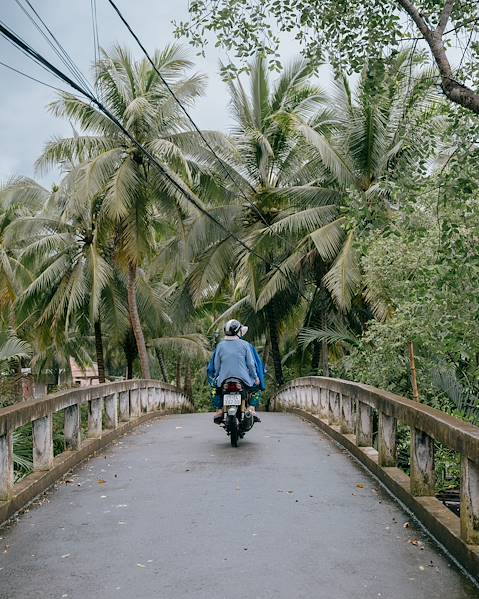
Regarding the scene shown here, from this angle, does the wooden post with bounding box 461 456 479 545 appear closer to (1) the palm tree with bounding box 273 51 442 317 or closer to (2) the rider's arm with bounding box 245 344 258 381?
(2) the rider's arm with bounding box 245 344 258 381

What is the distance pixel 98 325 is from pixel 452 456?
66.7 ft

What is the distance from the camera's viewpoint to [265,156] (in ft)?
85.9

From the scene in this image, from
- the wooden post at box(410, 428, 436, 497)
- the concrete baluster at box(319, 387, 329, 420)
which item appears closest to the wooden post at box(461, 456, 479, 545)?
the wooden post at box(410, 428, 436, 497)

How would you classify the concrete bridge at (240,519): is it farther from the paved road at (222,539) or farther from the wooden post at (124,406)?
the wooden post at (124,406)

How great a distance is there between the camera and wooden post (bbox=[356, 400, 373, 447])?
9.56 metres

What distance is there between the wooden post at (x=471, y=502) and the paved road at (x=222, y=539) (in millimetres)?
267

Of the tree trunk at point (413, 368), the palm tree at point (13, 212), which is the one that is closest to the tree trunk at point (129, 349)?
the palm tree at point (13, 212)

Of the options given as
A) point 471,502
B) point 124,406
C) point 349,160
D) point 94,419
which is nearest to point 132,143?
point 349,160

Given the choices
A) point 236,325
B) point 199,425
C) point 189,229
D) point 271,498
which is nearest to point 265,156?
point 189,229

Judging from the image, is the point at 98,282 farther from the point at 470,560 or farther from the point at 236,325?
the point at 470,560

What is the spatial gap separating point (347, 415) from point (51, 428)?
4855 millimetres

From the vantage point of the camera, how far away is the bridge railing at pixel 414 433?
504 centimetres

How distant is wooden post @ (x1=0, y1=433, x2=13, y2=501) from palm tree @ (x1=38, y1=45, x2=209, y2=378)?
56.9ft

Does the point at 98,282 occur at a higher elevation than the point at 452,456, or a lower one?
higher
